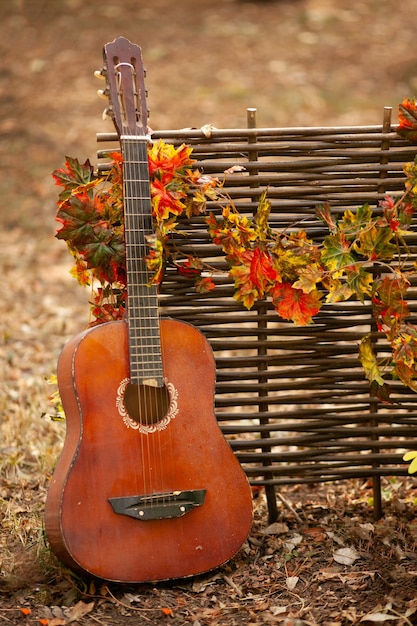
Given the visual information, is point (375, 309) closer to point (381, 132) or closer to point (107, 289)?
point (381, 132)

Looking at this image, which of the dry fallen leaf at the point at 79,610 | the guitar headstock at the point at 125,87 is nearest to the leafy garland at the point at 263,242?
the guitar headstock at the point at 125,87

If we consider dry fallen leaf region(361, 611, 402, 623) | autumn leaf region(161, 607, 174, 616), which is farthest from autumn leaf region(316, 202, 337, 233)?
autumn leaf region(161, 607, 174, 616)

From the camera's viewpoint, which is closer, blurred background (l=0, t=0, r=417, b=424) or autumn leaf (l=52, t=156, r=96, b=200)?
autumn leaf (l=52, t=156, r=96, b=200)

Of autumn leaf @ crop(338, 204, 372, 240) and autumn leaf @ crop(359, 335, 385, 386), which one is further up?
autumn leaf @ crop(338, 204, 372, 240)

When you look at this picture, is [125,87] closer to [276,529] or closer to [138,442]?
[138,442]

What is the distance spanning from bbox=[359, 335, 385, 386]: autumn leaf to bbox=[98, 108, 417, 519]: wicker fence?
0.10 metres

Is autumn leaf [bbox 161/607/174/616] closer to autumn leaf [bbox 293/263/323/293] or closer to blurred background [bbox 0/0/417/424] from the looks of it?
autumn leaf [bbox 293/263/323/293]

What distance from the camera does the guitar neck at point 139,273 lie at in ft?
8.33

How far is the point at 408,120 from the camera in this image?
109 inches

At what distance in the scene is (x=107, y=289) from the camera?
2.82 metres

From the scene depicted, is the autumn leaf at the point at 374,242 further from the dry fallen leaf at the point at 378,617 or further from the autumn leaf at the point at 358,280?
the dry fallen leaf at the point at 378,617

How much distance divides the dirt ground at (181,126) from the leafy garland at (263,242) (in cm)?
69

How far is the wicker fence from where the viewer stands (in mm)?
2830

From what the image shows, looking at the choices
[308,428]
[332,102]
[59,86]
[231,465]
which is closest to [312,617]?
[231,465]
